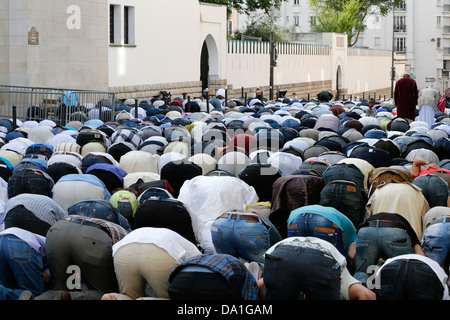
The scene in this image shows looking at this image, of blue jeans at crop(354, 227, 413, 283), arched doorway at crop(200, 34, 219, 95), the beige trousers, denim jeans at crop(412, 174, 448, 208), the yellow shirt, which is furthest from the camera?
arched doorway at crop(200, 34, 219, 95)

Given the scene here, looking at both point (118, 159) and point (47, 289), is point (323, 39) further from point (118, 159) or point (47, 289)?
point (47, 289)

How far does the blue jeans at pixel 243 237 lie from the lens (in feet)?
28.8

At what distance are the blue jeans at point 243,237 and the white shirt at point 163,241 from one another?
0.88 meters

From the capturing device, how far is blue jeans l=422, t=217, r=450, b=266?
8617 mm

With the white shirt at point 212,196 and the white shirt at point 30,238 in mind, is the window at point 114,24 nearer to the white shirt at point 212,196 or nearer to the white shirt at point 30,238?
the white shirt at point 212,196

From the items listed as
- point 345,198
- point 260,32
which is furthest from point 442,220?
point 260,32

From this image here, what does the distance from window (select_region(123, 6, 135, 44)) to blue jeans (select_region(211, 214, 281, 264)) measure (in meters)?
26.7

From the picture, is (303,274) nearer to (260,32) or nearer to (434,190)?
(434,190)

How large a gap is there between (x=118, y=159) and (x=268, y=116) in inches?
297

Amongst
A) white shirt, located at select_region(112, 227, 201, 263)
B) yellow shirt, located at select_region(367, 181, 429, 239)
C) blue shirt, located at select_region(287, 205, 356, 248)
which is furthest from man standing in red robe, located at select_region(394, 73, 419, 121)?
white shirt, located at select_region(112, 227, 201, 263)

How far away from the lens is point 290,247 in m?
7.14

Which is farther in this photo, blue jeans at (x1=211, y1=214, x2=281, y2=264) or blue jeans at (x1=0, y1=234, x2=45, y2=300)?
blue jeans at (x1=211, y1=214, x2=281, y2=264)

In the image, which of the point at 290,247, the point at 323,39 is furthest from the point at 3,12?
the point at 323,39

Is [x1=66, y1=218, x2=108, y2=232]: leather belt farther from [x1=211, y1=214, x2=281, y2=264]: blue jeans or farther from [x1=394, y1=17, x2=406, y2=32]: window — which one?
[x1=394, y1=17, x2=406, y2=32]: window
